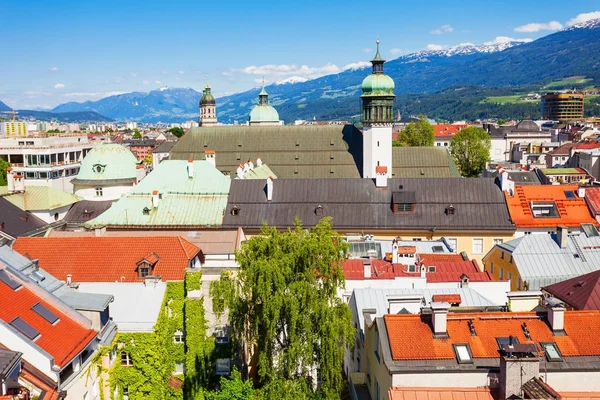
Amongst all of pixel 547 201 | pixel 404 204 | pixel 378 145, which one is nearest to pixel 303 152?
pixel 378 145

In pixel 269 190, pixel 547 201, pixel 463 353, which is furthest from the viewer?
pixel 269 190

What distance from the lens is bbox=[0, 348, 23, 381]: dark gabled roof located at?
2045cm

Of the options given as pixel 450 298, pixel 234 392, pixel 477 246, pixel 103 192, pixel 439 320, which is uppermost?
pixel 103 192

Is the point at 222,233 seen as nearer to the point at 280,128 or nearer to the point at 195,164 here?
the point at 195,164

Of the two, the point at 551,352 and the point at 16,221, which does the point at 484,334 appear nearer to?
the point at 551,352

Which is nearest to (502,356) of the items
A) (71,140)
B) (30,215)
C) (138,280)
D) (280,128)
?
(138,280)

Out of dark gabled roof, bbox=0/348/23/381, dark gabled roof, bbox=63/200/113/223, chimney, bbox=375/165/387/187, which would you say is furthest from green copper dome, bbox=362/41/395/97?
dark gabled roof, bbox=0/348/23/381

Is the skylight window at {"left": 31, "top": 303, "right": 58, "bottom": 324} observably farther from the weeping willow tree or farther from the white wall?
the white wall

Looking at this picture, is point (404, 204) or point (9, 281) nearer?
point (9, 281)

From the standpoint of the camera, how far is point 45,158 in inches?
3543

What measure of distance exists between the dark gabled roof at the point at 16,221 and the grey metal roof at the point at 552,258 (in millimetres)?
41677

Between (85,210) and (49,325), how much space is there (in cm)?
3945

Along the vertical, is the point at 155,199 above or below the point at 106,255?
above

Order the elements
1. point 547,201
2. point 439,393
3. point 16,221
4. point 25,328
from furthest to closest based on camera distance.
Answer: point 16,221, point 547,201, point 25,328, point 439,393
